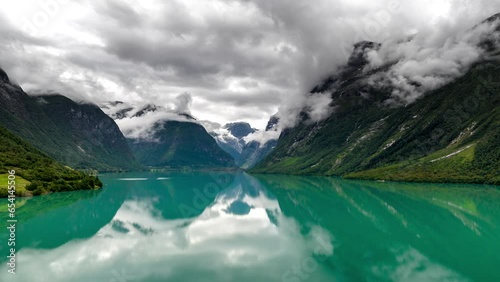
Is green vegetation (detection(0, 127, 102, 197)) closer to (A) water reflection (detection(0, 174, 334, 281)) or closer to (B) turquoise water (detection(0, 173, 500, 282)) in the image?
(B) turquoise water (detection(0, 173, 500, 282))

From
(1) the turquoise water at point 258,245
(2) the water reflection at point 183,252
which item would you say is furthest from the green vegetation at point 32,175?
(2) the water reflection at point 183,252

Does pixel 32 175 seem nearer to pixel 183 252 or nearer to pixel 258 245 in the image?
pixel 183 252

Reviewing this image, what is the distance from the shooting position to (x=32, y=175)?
124 metres

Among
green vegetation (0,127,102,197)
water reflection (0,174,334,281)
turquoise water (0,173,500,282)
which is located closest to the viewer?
water reflection (0,174,334,281)

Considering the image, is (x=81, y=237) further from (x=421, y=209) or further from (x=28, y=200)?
(x=421, y=209)

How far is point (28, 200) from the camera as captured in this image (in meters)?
102

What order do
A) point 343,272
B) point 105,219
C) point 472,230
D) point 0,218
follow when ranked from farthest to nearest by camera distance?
1. point 105,219
2. point 0,218
3. point 472,230
4. point 343,272

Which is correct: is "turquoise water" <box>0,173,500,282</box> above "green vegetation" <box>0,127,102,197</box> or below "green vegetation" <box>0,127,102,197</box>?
below

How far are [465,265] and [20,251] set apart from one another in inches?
1987

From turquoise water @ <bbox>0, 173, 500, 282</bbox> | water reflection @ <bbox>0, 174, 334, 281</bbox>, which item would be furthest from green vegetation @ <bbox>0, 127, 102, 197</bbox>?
water reflection @ <bbox>0, 174, 334, 281</bbox>

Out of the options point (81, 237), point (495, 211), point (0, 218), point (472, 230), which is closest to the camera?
point (81, 237)

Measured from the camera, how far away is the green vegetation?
114 meters

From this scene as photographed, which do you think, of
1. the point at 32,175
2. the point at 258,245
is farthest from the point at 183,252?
the point at 32,175

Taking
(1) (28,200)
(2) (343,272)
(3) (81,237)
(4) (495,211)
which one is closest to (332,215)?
(4) (495,211)
